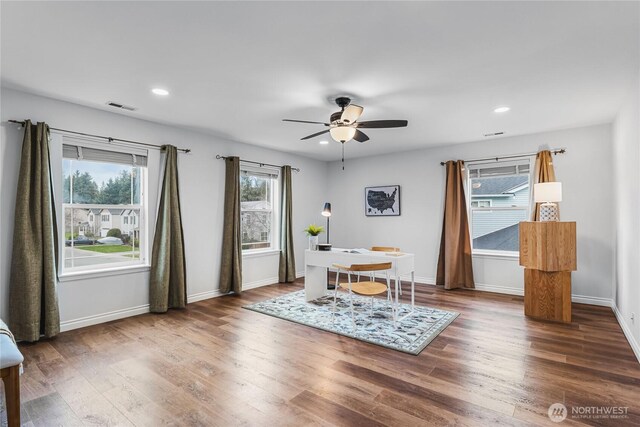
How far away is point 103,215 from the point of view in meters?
3.96

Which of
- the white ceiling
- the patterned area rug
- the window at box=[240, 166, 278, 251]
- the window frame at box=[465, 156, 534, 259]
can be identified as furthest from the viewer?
the window at box=[240, 166, 278, 251]

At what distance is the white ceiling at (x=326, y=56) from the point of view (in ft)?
6.58

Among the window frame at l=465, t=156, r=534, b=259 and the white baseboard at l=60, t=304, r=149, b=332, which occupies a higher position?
the window frame at l=465, t=156, r=534, b=259

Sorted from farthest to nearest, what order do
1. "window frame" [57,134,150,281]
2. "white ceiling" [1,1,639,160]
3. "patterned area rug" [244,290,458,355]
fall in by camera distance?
"window frame" [57,134,150,281]
"patterned area rug" [244,290,458,355]
"white ceiling" [1,1,639,160]

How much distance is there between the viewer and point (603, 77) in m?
2.92

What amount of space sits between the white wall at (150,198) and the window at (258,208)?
270mm

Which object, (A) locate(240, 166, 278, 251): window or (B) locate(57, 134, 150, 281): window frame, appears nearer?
(B) locate(57, 134, 150, 281): window frame

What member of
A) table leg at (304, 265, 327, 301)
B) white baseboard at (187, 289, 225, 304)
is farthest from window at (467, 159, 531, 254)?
white baseboard at (187, 289, 225, 304)

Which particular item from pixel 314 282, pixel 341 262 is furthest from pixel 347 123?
pixel 314 282

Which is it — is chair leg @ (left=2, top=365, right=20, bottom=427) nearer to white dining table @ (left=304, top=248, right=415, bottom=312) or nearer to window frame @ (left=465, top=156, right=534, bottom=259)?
white dining table @ (left=304, top=248, right=415, bottom=312)

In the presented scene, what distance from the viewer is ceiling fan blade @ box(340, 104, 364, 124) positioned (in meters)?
3.11

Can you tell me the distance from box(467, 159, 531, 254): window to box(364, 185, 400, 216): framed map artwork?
132 cm

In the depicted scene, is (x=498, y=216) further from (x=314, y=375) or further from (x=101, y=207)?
(x=101, y=207)

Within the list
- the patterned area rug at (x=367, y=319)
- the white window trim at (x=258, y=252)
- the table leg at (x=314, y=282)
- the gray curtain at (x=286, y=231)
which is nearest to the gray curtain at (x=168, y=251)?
the patterned area rug at (x=367, y=319)
